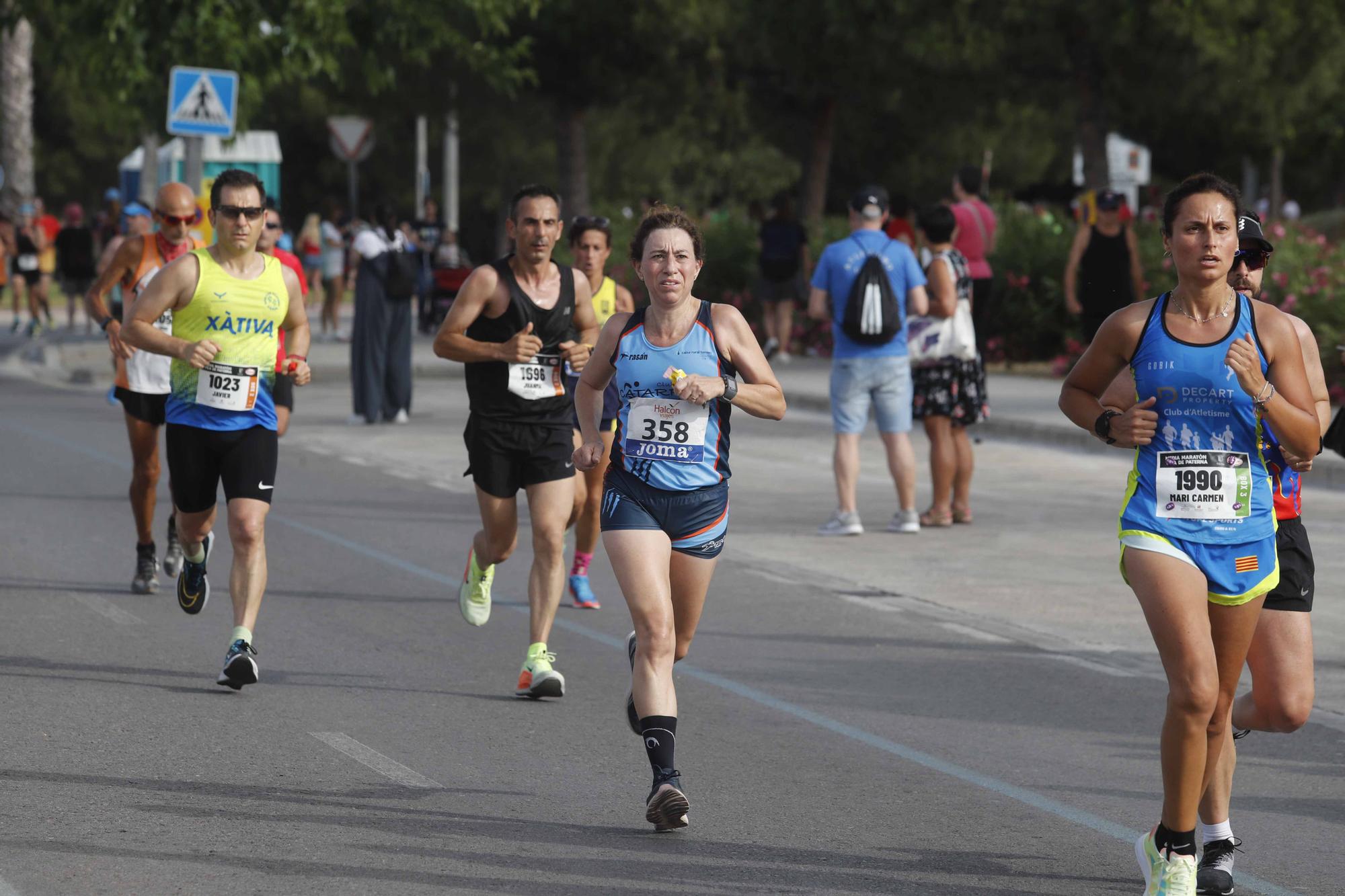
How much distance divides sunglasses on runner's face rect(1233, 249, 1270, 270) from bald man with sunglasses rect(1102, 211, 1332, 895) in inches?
0.9

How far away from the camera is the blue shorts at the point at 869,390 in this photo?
39.7ft

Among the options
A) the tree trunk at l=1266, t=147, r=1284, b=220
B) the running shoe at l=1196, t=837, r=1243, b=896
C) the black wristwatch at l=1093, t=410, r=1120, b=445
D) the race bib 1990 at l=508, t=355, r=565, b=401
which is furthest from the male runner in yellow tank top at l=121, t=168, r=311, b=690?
the tree trunk at l=1266, t=147, r=1284, b=220

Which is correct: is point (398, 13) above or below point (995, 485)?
above

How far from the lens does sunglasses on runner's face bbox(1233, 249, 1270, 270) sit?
562 centimetres

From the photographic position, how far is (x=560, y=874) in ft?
18.0

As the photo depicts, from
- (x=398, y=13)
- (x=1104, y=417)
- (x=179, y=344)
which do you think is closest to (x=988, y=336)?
(x=398, y=13)

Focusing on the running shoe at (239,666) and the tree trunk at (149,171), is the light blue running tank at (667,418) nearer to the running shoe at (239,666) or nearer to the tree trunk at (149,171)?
the running shoe at (239,666)

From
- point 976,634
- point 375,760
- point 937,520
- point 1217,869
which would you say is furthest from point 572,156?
point 1217,869

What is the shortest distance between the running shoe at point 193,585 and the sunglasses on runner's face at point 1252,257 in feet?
15.0

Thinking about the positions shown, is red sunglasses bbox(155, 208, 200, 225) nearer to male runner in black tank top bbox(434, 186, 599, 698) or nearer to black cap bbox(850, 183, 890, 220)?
male runner in black tank top bbox(434, 186, 599, 698)

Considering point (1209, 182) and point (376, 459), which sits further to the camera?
point (376, 459)

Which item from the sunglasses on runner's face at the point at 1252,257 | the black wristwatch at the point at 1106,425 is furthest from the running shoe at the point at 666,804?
the sunglasses on runner's face at the point at 1252,257

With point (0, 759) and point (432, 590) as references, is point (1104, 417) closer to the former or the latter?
point (0, 759)

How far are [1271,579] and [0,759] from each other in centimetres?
389
